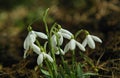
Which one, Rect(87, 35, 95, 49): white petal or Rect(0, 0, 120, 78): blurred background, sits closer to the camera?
Rect(87, 35, 95, 49): white petal

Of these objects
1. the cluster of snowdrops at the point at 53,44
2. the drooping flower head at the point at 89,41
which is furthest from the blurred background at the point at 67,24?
the drooping flower head at the point at 89,41

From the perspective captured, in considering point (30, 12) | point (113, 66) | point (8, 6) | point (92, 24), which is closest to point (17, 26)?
point (30, 12)

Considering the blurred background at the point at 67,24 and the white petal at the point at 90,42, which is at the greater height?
the blurred background at the point at 67,24

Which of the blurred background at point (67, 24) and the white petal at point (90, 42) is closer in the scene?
the white petal at point (90, 42)

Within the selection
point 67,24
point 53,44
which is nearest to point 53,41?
point 53,44

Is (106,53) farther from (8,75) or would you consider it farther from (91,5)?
(91,5)

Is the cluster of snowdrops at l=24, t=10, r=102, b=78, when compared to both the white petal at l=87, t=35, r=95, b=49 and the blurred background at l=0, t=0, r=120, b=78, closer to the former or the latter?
the white petal at l=87, t=35, r=95, b=49

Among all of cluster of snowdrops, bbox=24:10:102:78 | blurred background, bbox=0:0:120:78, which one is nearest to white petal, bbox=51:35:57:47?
cluster of snowdrops, bbox=24:10:102:78

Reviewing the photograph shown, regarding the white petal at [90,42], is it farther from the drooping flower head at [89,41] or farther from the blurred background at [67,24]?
the blurred background at [67,24]

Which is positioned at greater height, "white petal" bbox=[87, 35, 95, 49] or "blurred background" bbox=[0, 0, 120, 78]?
"blurred background" bbox=[0, 0, 120, 78]

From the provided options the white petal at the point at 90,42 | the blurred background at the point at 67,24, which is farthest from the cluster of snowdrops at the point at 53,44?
the blurred background at the point at 67,24
